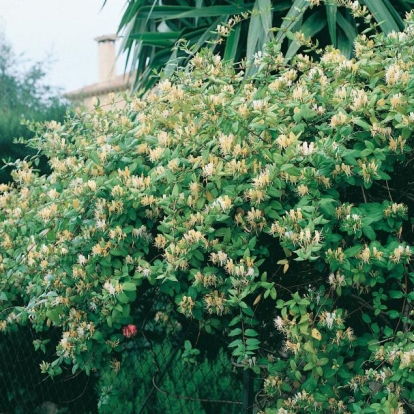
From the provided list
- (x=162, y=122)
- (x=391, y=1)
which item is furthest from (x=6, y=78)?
(x=162, y=122)

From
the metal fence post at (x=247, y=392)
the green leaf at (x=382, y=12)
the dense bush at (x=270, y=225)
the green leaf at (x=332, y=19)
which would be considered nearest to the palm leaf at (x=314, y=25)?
the green leaf at (x=332, y=19)

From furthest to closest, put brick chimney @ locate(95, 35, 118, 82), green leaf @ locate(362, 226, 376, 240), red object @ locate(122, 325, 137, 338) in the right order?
brick chimney @ locate(95, 35, 118, 82), red object @ locate(122, 325, 137, 338), green leaf @ locate(362, 226, 376, 240)

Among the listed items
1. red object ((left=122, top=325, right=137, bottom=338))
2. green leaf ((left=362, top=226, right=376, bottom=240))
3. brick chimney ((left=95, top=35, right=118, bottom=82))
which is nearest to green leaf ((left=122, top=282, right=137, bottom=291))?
red object ((left=122, top=325, right=137, bottom=338))

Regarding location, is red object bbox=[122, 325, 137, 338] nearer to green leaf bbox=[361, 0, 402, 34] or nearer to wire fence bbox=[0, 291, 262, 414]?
wire fence bbox=[0, 291, 262, 414]

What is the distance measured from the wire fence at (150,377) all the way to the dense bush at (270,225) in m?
0.30

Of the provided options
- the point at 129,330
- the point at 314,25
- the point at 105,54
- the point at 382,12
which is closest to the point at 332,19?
the point at 314,25

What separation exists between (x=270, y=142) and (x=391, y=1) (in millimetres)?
4120

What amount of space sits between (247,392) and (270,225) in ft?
2.65

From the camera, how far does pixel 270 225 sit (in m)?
2.60

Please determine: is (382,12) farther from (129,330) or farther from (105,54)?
(105,54)

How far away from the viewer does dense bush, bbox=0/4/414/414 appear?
8.02 ft

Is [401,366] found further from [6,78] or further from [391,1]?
[6,78]

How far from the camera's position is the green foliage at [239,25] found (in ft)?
18.6

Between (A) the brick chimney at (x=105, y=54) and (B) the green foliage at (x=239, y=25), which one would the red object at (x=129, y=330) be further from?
(A) the brick chimney at (x=105, y=54)
